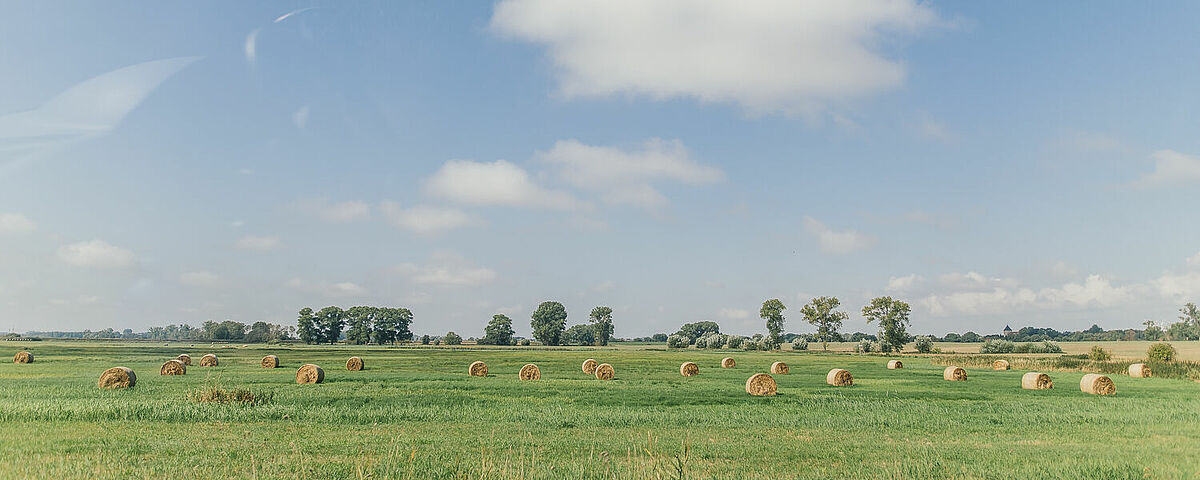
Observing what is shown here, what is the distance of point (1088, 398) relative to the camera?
32.2 meters

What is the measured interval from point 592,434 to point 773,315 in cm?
14836

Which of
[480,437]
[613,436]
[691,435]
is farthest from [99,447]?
[691,435]

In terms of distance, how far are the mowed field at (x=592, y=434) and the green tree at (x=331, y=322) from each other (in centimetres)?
16647

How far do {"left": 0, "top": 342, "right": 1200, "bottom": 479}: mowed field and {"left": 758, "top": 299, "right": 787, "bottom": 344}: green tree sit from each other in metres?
125

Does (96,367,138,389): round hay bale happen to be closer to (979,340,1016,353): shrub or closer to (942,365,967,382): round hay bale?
(942,365,967,382): round hay bale

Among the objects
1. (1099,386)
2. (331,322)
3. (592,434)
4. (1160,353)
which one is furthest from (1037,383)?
(331,322)

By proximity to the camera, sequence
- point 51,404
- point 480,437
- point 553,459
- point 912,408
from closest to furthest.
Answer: point 553,459, point 480,437, point 51,404, point 912,408

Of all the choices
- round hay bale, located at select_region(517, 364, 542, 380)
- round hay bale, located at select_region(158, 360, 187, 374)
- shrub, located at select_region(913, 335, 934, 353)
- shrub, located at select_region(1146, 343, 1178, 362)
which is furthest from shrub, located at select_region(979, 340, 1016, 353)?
round hay bale, located at select_region(158, 360, 187, 374)

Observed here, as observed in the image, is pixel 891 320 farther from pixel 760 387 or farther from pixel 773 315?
pixel 760 387

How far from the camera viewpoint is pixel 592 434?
65.0ft

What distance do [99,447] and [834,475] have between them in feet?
53.0

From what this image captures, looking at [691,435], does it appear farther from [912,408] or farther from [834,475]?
[912,408]

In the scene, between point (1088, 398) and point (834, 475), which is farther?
point (1088, 398)

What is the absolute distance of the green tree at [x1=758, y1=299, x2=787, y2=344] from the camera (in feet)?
525
